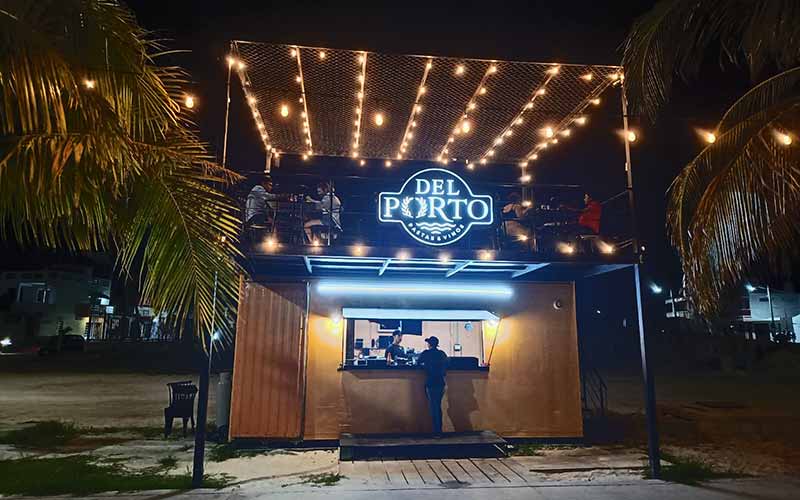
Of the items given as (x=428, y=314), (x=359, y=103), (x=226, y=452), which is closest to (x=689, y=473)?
(x=428, y=314)

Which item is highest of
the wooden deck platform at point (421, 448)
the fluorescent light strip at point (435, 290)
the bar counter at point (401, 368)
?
the fluorescent light strip at point (435, 290)

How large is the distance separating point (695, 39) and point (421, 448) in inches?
295

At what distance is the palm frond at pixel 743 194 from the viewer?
5.04 meters

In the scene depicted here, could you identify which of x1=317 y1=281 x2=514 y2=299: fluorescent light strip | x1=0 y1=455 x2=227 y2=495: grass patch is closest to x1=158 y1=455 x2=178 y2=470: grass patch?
x1=0 y1=455 x2=227 y2=495: grass patch

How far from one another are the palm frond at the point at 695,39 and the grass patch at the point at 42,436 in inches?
483

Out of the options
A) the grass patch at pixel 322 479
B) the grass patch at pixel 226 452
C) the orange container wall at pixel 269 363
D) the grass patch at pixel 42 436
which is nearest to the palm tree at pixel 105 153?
the grass patch at pixel 322 479

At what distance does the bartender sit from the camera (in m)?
10.5

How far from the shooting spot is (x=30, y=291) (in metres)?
62.1

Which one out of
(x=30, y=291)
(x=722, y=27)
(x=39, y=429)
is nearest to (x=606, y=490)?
(x=722, y=27)

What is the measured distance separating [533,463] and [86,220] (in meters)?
7.72

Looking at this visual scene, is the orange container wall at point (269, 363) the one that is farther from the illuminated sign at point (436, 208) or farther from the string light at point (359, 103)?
the string light at point (359, 103)

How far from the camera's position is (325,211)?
868 centimetres

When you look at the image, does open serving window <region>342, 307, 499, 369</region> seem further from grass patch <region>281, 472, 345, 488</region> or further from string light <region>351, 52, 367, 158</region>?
string light <region>351, 52, 367, 158</region>

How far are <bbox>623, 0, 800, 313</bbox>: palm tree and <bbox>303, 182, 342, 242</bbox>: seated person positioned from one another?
5028 millimetres
